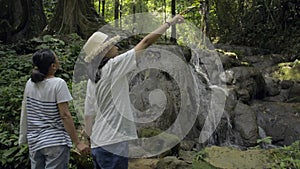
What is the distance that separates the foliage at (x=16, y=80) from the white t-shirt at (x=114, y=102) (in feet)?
6.95

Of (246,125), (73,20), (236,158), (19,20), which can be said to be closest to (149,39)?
(236,158)

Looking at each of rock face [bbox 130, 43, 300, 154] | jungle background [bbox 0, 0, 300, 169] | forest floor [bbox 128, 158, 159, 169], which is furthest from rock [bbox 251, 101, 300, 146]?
forest floor [bbox 128, 158, 159, 169]

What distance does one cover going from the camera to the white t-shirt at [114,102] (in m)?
2.56

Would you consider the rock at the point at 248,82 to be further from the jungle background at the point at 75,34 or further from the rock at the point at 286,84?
the jungle background at the point at 75,34

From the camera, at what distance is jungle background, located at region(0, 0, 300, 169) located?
4812 mm

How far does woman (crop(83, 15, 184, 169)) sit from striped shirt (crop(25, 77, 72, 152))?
0.42m

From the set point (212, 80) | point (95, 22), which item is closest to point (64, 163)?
point (95, 22)

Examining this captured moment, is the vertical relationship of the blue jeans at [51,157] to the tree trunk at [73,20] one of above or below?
below

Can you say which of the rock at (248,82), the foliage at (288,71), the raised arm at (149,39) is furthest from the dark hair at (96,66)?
the foliage at (288,71)

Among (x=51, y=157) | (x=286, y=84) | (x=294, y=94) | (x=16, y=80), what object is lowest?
(x=294, y=94)

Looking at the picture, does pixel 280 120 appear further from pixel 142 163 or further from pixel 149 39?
pixel 149 39

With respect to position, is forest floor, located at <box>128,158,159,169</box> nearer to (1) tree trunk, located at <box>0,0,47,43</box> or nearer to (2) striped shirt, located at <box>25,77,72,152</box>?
(2) striped shirt, located at <box>25,77,72,152</box>

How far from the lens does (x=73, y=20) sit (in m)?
10.8

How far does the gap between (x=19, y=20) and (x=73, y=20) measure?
7.84ft
